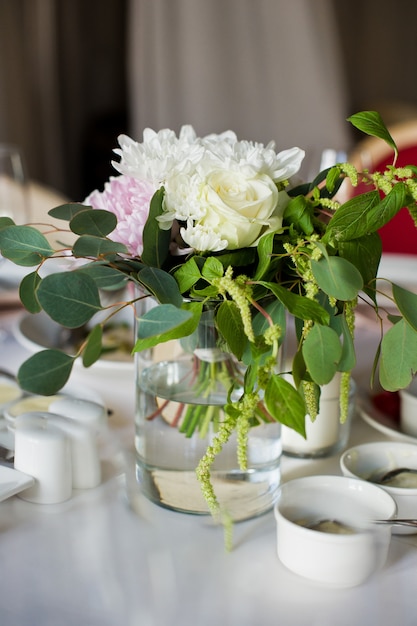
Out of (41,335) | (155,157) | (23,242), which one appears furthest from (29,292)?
(41,335)

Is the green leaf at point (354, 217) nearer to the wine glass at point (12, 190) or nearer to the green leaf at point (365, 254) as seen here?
the green leaf at point (365, 254)

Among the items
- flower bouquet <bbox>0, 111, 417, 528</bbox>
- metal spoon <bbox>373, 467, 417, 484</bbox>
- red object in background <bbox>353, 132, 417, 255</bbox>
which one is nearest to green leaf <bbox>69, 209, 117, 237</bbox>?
flower bouquet <bbox>0, 111, 417, 528</bbox>

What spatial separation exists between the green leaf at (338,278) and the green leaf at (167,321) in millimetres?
90

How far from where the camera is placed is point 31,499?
69 centimetres

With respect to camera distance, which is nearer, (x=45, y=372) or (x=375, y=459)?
(x=45, y=372)

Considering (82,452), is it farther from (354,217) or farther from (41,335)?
(41,335)

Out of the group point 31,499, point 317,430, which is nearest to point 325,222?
point 317,430

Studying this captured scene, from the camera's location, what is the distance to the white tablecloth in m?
0.55

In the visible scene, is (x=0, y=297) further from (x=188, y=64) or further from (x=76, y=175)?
(x=76, y=175)

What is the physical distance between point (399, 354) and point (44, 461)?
0.31 meters

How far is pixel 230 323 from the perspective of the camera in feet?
1.87

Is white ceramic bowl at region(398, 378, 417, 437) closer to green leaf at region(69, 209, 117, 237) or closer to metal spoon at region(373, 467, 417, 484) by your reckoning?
metal spoon at region(373, 467, 417, 484)

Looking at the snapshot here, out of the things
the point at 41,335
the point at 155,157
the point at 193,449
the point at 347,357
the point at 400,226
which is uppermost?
the point at 155,157

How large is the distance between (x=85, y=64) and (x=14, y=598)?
348 cm
